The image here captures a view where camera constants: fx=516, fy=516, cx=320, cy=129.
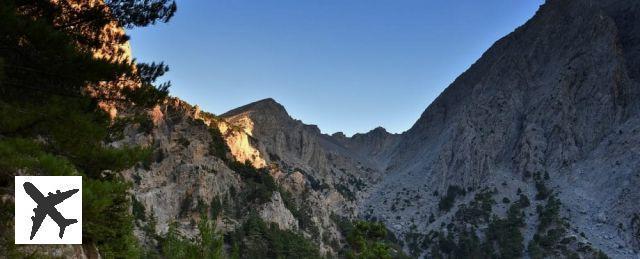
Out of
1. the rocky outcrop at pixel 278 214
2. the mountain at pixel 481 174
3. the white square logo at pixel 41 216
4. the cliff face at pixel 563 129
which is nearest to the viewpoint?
the white square logo at pixel 41 216

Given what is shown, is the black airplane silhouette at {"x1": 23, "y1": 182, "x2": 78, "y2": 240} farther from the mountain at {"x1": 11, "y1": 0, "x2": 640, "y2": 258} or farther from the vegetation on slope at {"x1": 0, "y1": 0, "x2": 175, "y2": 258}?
the mountain at {"x1": 11, "y1": 0, "x2": 640, "y2": 258}

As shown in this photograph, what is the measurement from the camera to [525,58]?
498 feet

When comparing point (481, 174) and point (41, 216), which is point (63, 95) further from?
Result: point (481, 174)

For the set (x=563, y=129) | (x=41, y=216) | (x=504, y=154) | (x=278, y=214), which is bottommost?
(x=278, y=214)

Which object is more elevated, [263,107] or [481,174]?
[263,107]

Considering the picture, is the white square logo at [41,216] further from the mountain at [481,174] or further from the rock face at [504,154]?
the rock face at [504,154]

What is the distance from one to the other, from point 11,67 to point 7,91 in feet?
2.71

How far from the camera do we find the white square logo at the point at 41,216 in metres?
11.4

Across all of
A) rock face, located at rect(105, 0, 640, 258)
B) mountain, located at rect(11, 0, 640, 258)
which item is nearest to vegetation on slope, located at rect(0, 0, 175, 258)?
mountain, located at rect(11, 0, 640, 258)

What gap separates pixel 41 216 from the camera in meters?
11.6

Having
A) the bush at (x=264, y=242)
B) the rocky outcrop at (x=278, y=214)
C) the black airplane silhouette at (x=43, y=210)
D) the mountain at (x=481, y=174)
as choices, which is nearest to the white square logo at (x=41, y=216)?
the black airplane silhouette at (x=43, y=210)

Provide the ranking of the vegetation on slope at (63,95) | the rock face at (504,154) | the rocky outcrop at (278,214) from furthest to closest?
the rocky outcrop at (278,214), the rock face at (504,154), the vegetation on slope at (63,95)

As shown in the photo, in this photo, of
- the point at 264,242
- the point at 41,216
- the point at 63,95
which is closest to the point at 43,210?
the point at 41,216

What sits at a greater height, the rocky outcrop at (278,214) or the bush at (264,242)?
the rocky outcrop at (278,214)
